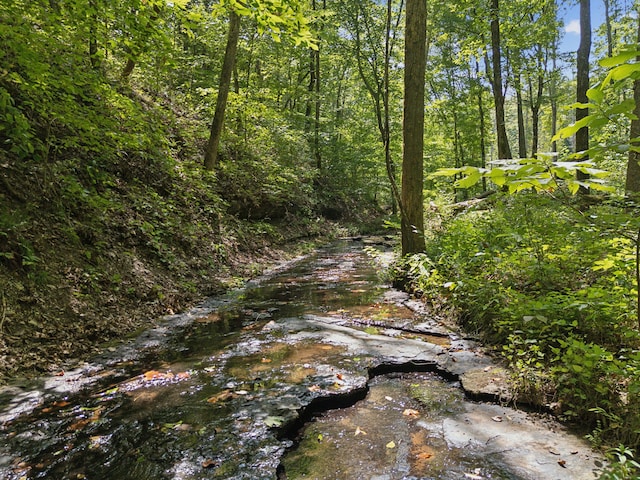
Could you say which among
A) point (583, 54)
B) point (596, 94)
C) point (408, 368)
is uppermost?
point (583, 54)

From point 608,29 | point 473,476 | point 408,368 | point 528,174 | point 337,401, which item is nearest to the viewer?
point 528,174

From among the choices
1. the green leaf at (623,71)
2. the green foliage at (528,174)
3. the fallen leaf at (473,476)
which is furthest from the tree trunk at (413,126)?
the green leaf at (623,71)

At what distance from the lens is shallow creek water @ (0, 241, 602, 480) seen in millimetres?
2500

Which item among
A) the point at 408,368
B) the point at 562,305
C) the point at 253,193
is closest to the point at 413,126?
the point at 562,305

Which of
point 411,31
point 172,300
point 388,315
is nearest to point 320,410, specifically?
point 388,315

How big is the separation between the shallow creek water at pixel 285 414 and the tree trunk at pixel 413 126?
8.99ft

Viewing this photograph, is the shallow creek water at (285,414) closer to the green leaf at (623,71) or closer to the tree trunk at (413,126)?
the green leaf at (623,71)

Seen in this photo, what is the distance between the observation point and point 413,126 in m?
7.50

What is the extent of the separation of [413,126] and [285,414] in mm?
6122

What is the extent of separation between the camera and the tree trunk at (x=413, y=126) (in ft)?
23.8

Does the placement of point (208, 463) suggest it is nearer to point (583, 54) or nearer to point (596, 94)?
point (596, 94)

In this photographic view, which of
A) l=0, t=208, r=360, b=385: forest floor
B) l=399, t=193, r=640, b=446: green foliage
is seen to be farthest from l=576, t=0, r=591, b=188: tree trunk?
l=0, t=208, r=360, b=385: forest floor

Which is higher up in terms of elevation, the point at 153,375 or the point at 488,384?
the point at 153,375

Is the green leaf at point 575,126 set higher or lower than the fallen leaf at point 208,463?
higher
